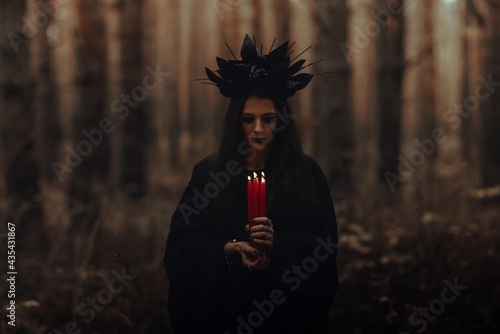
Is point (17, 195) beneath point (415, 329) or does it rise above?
above

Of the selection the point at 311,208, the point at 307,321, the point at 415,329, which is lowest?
the point at 415,329

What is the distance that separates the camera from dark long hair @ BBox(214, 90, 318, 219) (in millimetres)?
2281

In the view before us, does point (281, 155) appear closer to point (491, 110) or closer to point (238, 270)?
point (238, 270)

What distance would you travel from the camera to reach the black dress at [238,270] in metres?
2.19

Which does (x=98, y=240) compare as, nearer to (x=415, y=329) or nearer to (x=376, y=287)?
(x=376, y=287)

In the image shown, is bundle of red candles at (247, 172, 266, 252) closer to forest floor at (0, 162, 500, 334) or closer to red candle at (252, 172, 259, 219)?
red candle at (252, 172, 259, 219)

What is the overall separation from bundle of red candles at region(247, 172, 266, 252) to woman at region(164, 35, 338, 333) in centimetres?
26

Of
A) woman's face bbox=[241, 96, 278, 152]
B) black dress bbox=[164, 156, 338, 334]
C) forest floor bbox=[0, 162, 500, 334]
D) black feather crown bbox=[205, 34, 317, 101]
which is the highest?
black feather crown bbox=[205, 34, 317, 101]

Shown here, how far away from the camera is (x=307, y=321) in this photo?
2285mm

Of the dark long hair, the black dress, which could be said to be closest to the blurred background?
the dark long hair

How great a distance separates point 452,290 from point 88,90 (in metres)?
6.39

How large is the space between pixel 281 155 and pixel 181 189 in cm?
364

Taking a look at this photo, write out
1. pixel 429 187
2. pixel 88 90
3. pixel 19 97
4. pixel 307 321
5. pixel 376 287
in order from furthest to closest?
pixel 88 90, pixel 429 187, pixel 19 97, pixel 376 287, pixel 307 321

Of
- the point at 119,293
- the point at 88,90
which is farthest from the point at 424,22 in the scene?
the point at 119,293
